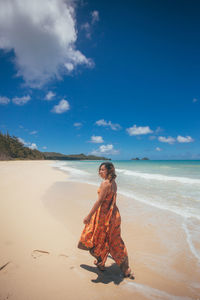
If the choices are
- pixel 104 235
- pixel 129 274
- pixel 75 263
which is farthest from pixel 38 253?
pixel 129 274

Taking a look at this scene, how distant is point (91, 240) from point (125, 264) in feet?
2.37

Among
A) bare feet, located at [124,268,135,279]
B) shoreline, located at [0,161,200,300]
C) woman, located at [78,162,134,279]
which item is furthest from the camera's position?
bare feet, located at [124,268,135,279]

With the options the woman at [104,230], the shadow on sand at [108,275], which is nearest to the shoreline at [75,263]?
the shadow on sand at [108,275]

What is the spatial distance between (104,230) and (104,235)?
79 millimetres

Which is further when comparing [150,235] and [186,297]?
Result: [150,235]

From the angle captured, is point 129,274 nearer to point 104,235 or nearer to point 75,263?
point 104,235

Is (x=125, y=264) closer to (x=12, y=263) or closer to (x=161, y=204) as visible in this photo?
(x=12, y=263)

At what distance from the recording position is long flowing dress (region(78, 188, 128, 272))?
2363 millimetres

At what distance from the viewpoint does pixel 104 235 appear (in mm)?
2373

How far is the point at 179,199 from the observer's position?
24.8 feet

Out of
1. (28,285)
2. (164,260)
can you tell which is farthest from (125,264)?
(28,285)

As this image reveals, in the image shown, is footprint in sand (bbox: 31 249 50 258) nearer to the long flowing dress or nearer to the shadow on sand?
the shadow on sand

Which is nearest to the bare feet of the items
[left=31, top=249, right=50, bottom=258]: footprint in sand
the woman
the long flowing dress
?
the woman

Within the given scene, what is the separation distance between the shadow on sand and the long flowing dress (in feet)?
0.82
